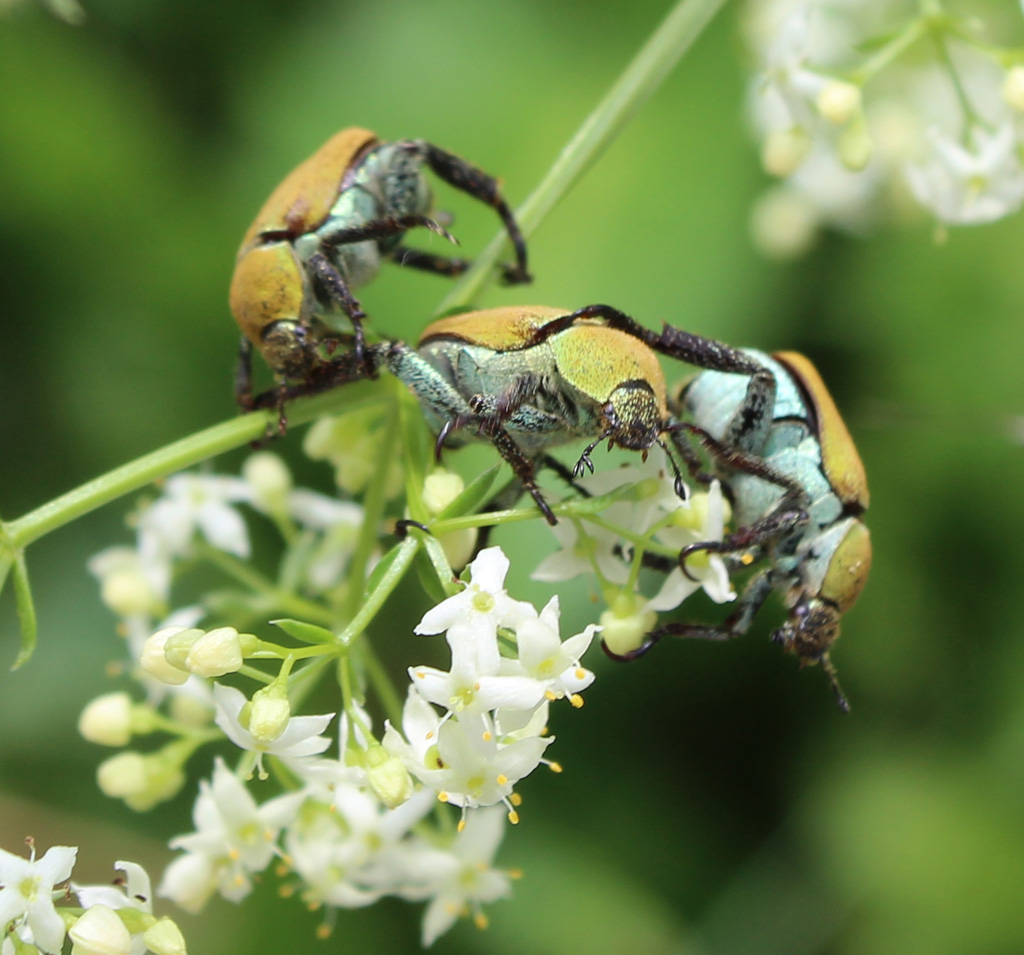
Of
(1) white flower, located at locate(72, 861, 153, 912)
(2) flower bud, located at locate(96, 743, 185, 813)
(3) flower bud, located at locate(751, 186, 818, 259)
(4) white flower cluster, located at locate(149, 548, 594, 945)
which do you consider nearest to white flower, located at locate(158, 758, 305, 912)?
(4) white flower cluster, located at locate(149, 548, 594, 945)

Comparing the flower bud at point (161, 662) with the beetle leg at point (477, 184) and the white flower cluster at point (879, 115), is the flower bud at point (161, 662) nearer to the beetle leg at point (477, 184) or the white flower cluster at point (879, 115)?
the beetle leg at point (477, 184)

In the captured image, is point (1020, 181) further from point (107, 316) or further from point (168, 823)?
point (168, 823)

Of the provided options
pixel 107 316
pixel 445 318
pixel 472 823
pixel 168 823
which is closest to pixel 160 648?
pixel 445 318

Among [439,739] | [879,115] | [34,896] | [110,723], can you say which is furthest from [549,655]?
[879,115]

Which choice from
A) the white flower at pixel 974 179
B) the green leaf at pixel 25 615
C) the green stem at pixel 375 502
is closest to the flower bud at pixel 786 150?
the white flower at pixel 974 179

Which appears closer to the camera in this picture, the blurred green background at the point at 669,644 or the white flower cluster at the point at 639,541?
the white flower cluster at the point at 639,541

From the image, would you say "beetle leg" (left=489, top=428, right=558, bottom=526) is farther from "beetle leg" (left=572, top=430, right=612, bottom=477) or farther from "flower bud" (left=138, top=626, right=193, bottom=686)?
"flower bud" (left=138, top=626, right=193, bottom=686)

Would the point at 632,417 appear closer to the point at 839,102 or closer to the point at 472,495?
the point at 472,495
